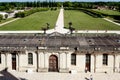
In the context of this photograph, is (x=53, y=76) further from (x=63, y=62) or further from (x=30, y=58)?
(x=30, y=58)

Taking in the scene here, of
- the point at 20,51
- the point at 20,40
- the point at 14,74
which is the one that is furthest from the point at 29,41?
the point at 14,74

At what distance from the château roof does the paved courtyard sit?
3256mm

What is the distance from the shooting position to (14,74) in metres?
32.3

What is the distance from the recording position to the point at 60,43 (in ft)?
118

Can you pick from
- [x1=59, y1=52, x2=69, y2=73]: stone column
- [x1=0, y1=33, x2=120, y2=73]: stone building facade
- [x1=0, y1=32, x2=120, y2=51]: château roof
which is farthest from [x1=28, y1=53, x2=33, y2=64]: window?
[x1=59, y1=52, x2=69, y2=73]: stone column

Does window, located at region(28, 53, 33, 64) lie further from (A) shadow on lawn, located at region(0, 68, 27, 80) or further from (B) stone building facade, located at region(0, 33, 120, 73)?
(A) shadow on lawn, located at region(0, 68, 27, 80)

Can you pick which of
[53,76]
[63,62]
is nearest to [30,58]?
[53,76]

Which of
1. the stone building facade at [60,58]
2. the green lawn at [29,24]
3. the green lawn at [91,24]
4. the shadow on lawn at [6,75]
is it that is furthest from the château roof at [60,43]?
the green lawn at [91,24]

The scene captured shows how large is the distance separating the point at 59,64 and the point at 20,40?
7.97m

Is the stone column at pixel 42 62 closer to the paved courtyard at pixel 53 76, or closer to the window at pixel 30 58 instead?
the paved courtyard at pixel 53 76

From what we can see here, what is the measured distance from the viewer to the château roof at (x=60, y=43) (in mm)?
33844

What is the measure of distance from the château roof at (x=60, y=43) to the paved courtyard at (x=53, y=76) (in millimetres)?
3256

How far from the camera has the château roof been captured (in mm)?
33844

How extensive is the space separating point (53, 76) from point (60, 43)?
596 cm
